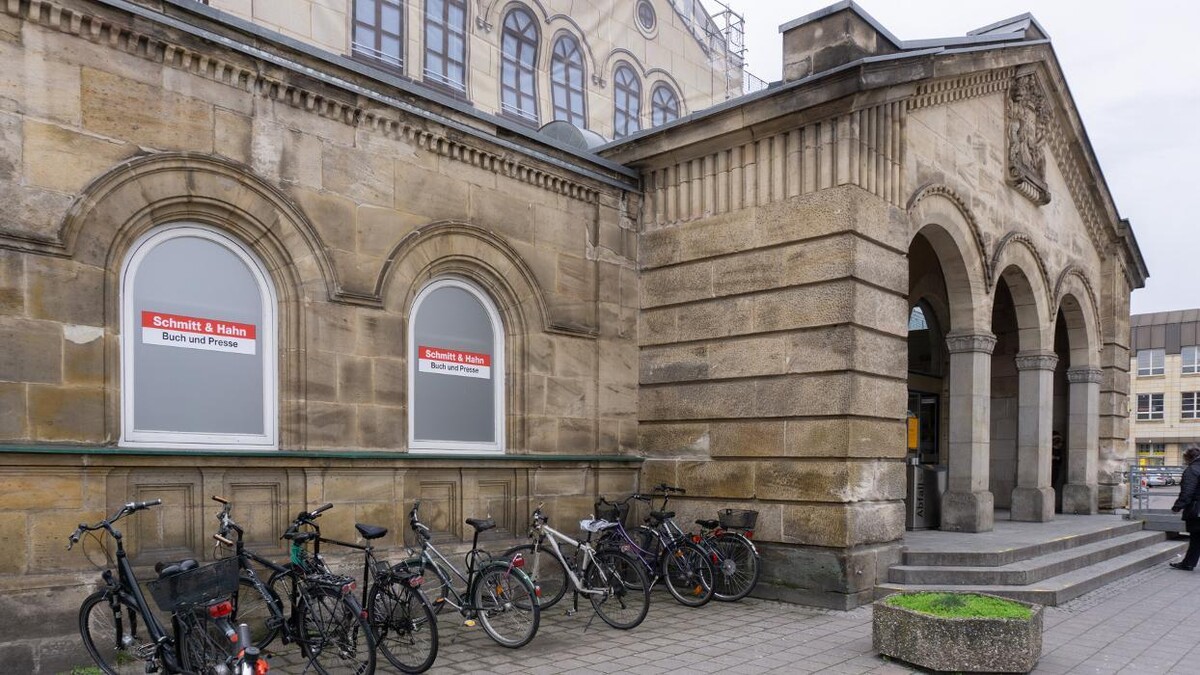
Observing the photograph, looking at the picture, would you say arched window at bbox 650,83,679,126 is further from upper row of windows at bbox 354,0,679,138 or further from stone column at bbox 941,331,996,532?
stone column at bbox 941,331,996,532

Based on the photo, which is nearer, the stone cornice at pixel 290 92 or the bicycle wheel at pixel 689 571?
the stone cornice at pixel 290 92

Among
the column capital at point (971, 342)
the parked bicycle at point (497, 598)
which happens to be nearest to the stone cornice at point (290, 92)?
the parked bicycle at point (497, 598)

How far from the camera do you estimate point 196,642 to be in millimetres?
5770

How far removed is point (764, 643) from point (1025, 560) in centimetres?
469

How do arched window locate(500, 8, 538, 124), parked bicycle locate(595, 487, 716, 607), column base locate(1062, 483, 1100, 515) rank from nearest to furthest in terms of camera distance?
parked bicycle locate(595, 487, 716, 607) → column base locate(1062, 483, 1100, 515) → arched window locate(500, 8, 538, 124)

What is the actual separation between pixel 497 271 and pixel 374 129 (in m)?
2.12

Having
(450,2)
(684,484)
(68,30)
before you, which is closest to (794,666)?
(684,484)

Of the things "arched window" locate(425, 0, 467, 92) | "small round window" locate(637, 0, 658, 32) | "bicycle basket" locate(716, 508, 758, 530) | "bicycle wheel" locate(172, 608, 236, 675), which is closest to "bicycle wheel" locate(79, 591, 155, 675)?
"bicycle wheel" locate(172, 608, 236, 675)

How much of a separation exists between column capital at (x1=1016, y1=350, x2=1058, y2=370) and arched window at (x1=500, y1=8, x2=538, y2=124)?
12.9m

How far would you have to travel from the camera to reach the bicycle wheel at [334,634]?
6.30m

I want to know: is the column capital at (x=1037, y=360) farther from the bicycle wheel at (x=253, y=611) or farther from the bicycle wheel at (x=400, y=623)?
the bicycle wheel at (x=253, y=611)

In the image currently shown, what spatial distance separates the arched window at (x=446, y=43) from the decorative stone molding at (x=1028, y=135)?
11931 mm

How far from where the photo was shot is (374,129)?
8.79 metres

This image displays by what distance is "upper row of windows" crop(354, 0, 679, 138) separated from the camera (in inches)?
736
